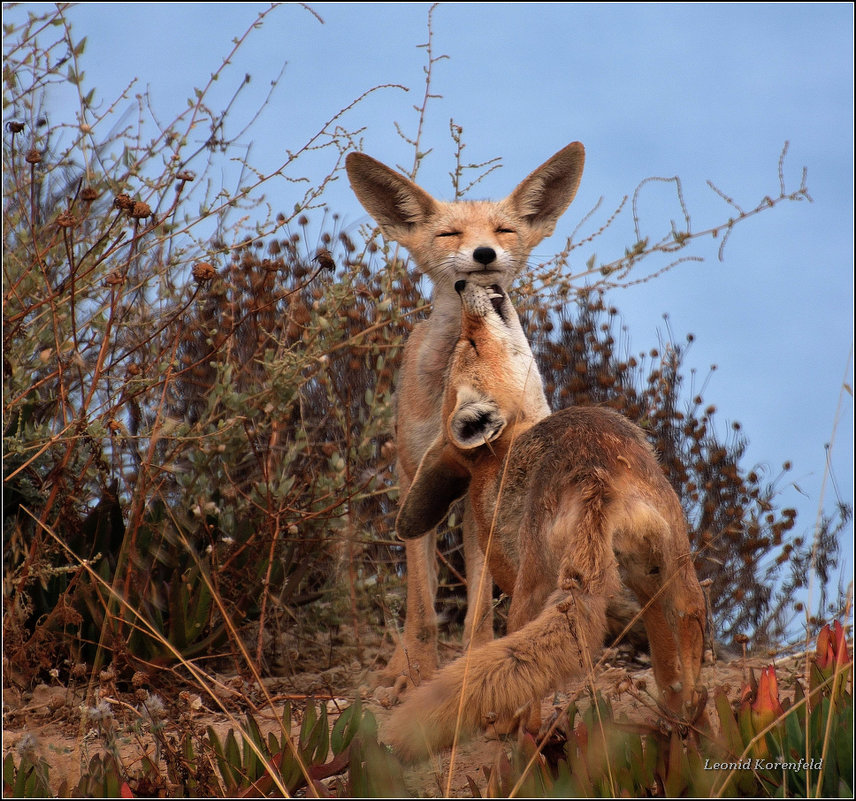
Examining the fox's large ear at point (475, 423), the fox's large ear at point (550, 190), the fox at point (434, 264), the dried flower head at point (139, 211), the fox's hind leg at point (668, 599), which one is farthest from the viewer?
the fox's large ear at point (550, 190)

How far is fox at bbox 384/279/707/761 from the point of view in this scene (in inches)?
119

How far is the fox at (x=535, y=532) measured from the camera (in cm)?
301

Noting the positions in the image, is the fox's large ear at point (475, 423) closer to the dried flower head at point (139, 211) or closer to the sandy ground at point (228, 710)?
the sandy ground at point (228, 710)

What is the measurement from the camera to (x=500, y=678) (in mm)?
2980

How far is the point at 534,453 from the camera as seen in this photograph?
3688 millimetres

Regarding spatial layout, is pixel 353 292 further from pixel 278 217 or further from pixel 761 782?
pixel 761 782

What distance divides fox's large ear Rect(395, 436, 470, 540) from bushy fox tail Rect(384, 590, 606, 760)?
2.64ft

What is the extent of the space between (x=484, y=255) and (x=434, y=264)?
461 mm

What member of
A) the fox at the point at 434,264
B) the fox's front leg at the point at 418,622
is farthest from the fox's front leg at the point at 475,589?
the fox's front leg at the point at 418,622

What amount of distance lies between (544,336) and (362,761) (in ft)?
16.3

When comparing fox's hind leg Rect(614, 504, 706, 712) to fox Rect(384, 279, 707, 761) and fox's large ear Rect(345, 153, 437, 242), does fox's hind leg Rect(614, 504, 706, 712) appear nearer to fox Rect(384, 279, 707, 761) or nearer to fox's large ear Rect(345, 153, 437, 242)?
fox Rect(384, 279, 707, 761)

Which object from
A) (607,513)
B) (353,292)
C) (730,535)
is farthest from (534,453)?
(730,535)

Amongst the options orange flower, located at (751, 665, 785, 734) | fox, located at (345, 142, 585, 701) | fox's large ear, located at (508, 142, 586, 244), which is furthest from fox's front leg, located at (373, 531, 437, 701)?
orange flower, located at (751, 665, 785, 734)

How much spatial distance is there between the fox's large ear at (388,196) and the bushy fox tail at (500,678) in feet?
9.97
